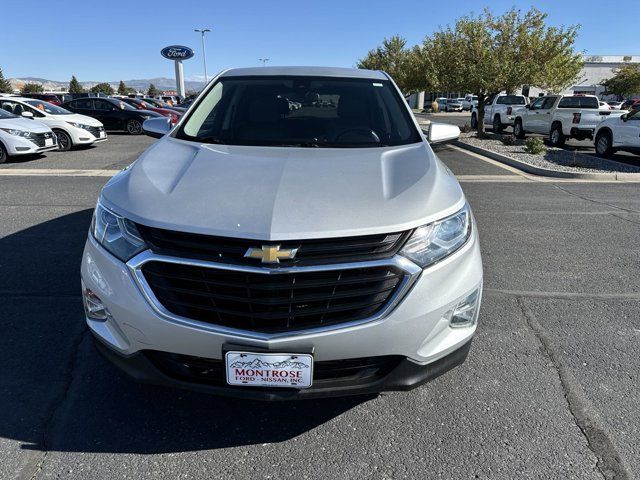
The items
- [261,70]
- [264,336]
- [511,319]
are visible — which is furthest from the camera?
[261,70]

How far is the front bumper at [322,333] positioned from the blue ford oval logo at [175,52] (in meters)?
44.2

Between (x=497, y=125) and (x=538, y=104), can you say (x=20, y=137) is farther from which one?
(x=497, y=125)

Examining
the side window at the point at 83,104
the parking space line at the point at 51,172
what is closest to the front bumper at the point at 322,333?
the parking space line at the point at 51,172

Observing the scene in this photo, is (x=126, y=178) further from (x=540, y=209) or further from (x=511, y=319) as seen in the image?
(x=540, y=209)

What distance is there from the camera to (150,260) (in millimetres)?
1981

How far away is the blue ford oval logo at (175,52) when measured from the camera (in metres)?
41.4

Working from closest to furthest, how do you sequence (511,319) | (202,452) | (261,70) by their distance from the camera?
(202,452)
(511,319)
(261,70)

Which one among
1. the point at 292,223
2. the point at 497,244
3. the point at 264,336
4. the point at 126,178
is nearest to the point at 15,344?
the point at 126,178

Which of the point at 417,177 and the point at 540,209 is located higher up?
the point at 417,177

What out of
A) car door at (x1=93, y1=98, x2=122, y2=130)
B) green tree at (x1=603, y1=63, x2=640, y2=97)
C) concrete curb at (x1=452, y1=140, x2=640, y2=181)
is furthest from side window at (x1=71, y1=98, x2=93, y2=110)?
green tree at (x1=603, y1=63, x2=640, y2=97)

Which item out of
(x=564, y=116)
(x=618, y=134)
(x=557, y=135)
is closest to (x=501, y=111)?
(x=557, y=135)

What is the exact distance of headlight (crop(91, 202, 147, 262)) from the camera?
6.79ft

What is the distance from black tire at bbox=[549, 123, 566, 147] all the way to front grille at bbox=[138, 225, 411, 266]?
16080mm

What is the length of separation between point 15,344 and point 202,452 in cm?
171
